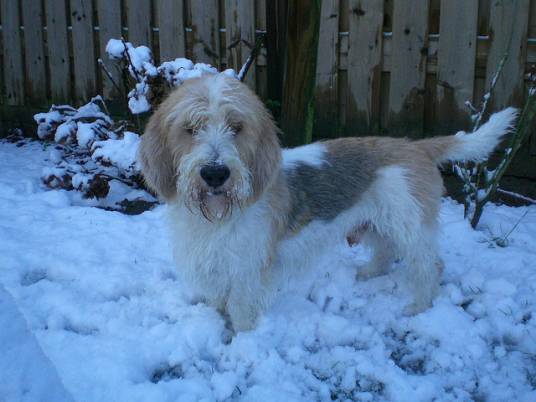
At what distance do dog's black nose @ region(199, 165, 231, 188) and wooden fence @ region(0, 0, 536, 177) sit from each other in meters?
2.87

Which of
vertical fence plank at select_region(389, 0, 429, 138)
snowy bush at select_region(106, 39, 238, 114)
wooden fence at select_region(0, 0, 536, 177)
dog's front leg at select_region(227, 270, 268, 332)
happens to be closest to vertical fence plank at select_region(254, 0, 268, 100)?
wooden fence at select_region(0, 0, 536, 177)

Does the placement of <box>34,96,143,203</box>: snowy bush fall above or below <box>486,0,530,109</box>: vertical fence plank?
below

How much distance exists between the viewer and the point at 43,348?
287cm

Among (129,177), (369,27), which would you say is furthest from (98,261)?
(369,27)

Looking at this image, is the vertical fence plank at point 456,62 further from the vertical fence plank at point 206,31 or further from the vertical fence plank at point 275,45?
the vertical fence plank at point 206,31

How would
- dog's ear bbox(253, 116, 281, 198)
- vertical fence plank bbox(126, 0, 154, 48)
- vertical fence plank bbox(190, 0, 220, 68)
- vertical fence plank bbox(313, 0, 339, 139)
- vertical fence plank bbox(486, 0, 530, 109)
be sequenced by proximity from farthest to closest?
vertical fence plank bbox(126, 0, 154, 48), vertical fence plank bbox(190, 0, 220, 68), vertical fence plank bbox(313, 0, 339, 139), vertical fence plank bbox(486, 0, 530, 109), dog's ear bbox(253, 116, 281, 198)

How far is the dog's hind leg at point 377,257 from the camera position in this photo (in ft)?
12.7

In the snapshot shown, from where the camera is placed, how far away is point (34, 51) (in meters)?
6.88

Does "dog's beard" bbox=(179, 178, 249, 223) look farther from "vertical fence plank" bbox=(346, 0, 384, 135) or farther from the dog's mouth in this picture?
"vertical fence plank" bbox=(346, 0, 384, 135)

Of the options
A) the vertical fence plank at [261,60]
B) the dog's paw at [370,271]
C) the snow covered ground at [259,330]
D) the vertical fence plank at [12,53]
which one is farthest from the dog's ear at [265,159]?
the vertical fence plank at [12,53]

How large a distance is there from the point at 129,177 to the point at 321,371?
3.11m

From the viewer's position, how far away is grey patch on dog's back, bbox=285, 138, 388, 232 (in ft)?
11.1

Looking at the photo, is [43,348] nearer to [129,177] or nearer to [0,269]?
[0,269]

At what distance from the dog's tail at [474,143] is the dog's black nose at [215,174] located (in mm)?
1557
